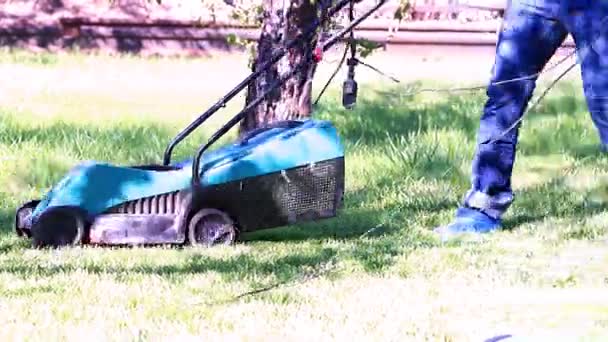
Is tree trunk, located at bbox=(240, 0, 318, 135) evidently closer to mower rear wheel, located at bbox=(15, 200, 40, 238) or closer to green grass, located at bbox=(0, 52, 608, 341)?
green grass, located at bbox=(0, 52, 608, 341)

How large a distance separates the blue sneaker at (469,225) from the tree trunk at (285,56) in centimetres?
156

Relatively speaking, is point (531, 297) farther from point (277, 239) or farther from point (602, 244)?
point (277, 239)

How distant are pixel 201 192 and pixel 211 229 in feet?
0.53

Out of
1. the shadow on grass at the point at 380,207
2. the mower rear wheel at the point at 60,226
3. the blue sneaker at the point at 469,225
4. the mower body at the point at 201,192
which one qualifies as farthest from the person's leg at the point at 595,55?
the mower rear wheel at the point at 60,226

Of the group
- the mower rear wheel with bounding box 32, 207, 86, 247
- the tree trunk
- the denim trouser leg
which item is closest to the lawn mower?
the mower rear wheel with bounding box 32, 207, 86, 247

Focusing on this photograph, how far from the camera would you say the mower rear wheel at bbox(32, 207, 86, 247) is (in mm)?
4586

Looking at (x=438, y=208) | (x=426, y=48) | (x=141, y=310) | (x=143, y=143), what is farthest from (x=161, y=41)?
(x=141, y=310)

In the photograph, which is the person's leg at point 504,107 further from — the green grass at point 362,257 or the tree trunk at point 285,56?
the tree trunk at point 285,56

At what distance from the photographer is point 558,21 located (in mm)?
4715

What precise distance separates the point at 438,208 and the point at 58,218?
1.89 m

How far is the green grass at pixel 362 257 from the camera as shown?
132 inches

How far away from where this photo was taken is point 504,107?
4.93 meters

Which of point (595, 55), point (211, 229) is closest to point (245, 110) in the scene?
point (211, 229)

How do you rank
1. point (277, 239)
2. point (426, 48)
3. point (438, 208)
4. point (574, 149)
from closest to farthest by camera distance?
1. point (277, 239)
2. point (438, 208)
3. point (574, 149)
4. point (426, 48)
